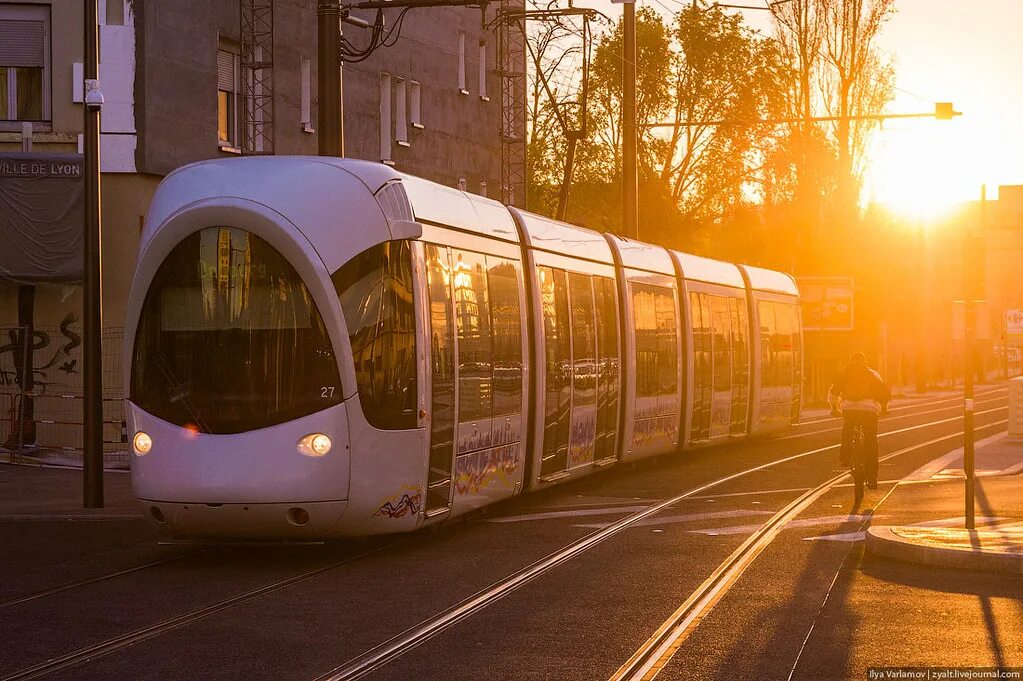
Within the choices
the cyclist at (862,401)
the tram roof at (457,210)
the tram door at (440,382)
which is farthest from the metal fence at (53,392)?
the tram door at (440,382)

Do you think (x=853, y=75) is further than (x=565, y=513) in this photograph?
Yes

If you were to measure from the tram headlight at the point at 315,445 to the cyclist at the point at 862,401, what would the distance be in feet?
27.7

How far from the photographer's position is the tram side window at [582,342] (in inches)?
719

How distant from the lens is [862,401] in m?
19.6

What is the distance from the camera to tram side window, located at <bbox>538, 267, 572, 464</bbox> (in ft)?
56.1

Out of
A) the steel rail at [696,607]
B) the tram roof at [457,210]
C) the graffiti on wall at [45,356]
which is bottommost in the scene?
the steel rail at [696,607]

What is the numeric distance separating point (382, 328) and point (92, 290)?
18.6ft

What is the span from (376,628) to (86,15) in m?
9.39

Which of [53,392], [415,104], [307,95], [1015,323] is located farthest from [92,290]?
[1015,323]

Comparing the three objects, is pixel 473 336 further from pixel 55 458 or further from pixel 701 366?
pixel 55 458

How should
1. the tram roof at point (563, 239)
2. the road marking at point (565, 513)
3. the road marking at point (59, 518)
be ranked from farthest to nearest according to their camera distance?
the tram roof at point (563, 239) < the road marking at point (59, 518) < the road marking at point (565, 513)

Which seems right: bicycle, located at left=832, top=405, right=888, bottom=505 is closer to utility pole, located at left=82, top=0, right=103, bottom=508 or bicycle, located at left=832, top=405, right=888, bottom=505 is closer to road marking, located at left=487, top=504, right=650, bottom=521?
road marking, located at left=487, top=504, right=650, bottom=521

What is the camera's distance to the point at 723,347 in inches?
1049

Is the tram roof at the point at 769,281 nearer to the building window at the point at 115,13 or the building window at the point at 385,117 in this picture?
the building window at the point at 385,117
